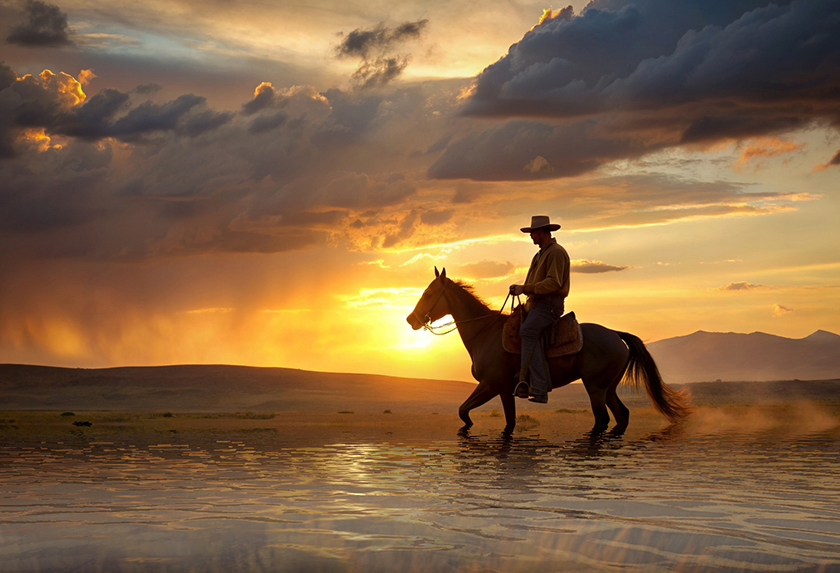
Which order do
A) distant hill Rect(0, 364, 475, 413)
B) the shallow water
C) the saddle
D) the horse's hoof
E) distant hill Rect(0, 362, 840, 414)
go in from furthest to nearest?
distant hill Rect(0, 364, 475, 413) < distant hill Rect(0, 362, 840, 414) < the saddle < the horse's hoof < the shallow water

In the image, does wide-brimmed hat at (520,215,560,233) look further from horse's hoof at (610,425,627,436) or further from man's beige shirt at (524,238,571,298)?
horse's hoof at (610,425,627,436)

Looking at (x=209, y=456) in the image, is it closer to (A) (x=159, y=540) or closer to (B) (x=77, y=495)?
(B) (x=77, y=495)

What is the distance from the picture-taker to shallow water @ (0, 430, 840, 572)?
12.1 feet

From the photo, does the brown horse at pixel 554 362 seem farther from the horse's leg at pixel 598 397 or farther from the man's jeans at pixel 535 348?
the man's jeans at pixel 535 348

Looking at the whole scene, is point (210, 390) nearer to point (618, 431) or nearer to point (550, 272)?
point (550, 272)

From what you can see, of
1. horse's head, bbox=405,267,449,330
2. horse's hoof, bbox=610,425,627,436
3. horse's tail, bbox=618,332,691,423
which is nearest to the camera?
horse's hoof, bbox=610,425,627,436

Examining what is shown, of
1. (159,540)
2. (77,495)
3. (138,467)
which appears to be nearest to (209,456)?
(138,467)

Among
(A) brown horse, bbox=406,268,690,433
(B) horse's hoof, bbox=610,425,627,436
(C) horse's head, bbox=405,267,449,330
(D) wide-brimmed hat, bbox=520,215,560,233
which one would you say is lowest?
(B) horse's hoof, bbox=610,425,627,436

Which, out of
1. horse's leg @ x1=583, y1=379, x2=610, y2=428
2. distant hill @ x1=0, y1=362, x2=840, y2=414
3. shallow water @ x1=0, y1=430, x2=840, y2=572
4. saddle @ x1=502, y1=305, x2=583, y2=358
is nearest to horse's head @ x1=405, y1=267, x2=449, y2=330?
saddle @ x1=502, y1=305, x2=583, y2=358

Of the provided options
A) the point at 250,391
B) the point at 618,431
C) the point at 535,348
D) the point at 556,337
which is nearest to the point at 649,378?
the point at 618,431

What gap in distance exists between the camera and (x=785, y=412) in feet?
61.1

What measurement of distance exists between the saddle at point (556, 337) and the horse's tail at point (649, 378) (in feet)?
5.09

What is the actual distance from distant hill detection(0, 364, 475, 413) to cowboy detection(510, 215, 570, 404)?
32162mm

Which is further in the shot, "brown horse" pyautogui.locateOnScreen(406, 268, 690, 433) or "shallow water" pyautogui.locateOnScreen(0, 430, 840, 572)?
"brown horse" pyautogui.locateOnScreen(406, 268, 690, 433)
